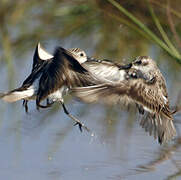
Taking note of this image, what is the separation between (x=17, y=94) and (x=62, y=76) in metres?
0.38

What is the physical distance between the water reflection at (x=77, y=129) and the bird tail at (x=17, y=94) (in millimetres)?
389

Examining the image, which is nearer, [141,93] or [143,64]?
[141,93]

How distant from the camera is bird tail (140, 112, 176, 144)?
Result: 5711 millimetres

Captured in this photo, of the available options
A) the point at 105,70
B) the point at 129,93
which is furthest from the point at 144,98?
the point at 105,70

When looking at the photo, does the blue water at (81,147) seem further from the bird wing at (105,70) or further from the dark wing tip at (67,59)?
the dark wing tip at (67,59)

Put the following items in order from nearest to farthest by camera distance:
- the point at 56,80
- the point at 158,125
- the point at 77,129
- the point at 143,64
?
the point at 56,80 < the point at 158,125 < the point at 143,64 < the point at 77,129

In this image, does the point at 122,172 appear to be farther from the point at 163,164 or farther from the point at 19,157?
the point at 19,157

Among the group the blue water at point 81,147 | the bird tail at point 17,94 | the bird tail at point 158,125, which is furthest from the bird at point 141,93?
the bird tail at point 17,94

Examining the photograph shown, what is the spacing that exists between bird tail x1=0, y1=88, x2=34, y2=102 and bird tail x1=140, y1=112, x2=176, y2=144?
1.00 m

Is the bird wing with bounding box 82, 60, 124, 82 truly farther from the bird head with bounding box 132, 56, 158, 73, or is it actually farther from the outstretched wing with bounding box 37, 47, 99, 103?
the bird head with bounding box 132, 56, 158, 73

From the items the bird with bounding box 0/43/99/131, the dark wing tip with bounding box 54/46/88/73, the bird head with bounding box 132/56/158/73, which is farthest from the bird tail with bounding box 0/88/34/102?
the bird head with bounding box 132/56/158/73

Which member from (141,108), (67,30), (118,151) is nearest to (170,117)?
(141,108)

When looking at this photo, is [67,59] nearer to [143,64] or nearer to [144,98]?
[144,98]

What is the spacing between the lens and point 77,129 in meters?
6.09
